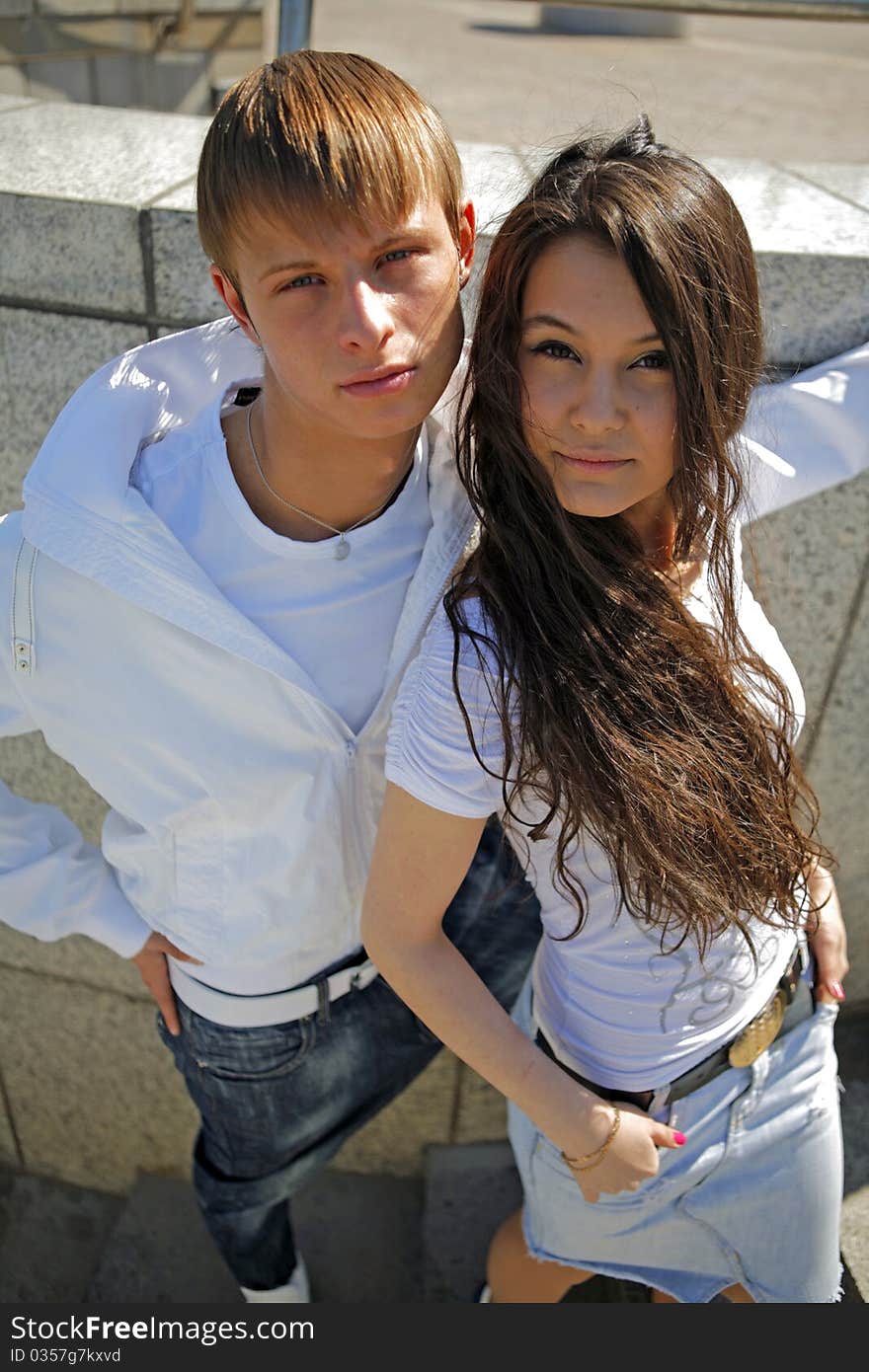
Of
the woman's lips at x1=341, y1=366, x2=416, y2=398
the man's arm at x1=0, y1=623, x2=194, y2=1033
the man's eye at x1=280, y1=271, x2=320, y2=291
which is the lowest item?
the man's arm at x1=0, y1=623, x2=194, y2=1033

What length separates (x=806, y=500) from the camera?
2328mm

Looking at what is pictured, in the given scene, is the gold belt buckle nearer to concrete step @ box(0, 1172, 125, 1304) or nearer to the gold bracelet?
the gold bracelet

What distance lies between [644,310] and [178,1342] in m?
2.02

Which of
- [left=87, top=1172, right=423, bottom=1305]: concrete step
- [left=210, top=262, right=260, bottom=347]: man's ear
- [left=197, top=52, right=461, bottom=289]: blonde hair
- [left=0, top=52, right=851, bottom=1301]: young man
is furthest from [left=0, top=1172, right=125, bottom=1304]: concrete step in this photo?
[left=197, top=52, right=461, bottom=289]: blonde hair

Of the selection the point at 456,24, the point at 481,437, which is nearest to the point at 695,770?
the point at 481,437

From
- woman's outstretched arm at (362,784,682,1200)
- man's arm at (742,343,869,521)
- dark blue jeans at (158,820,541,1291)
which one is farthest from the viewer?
dark blue jeans at (158,820,541,1291)

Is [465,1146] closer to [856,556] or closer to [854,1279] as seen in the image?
[854,1279]

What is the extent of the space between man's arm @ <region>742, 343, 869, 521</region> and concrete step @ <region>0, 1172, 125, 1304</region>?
2917mm

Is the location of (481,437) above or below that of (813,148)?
above

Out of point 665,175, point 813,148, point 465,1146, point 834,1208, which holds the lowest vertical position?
point 465,1146

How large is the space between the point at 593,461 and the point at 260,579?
21.3 inches

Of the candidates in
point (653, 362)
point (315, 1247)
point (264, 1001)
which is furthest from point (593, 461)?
point (315, 1247)

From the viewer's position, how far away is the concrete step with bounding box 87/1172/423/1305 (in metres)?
3.14

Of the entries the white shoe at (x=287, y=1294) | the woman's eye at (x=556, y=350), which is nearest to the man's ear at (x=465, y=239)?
the woman's eye at (x=556, y=350)
